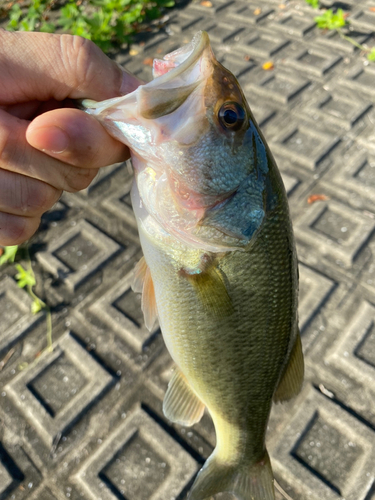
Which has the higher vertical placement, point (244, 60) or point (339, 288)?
point (244, 60)

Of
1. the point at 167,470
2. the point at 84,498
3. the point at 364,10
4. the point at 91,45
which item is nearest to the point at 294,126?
the point at 364,10

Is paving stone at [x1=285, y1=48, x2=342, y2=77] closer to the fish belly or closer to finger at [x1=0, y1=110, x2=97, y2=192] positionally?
the fish belly

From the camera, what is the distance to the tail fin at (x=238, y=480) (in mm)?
1619

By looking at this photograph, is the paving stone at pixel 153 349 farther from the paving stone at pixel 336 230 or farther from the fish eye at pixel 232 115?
the fish eye at pixel 232 115

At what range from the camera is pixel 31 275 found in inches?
111

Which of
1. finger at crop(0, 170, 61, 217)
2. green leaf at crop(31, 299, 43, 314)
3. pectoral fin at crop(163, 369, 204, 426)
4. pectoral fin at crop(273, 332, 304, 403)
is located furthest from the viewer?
A: green leaf at crop(31, 299, 43, 314)

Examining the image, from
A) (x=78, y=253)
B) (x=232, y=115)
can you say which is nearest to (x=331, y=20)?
(x=78, y=253)

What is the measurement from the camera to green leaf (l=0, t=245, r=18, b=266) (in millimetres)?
2854

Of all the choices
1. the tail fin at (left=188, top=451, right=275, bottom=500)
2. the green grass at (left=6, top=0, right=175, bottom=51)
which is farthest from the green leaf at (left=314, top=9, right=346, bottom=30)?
the tail fin at (left=188, top=451, right=275, bottom=500)

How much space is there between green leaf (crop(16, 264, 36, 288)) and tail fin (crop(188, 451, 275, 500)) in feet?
5.78

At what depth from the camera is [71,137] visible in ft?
3.76

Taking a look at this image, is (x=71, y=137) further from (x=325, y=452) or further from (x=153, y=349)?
(x=325, y=452)

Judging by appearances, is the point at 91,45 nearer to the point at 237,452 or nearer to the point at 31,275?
the point at 237,452

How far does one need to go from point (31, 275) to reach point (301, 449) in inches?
81.9
